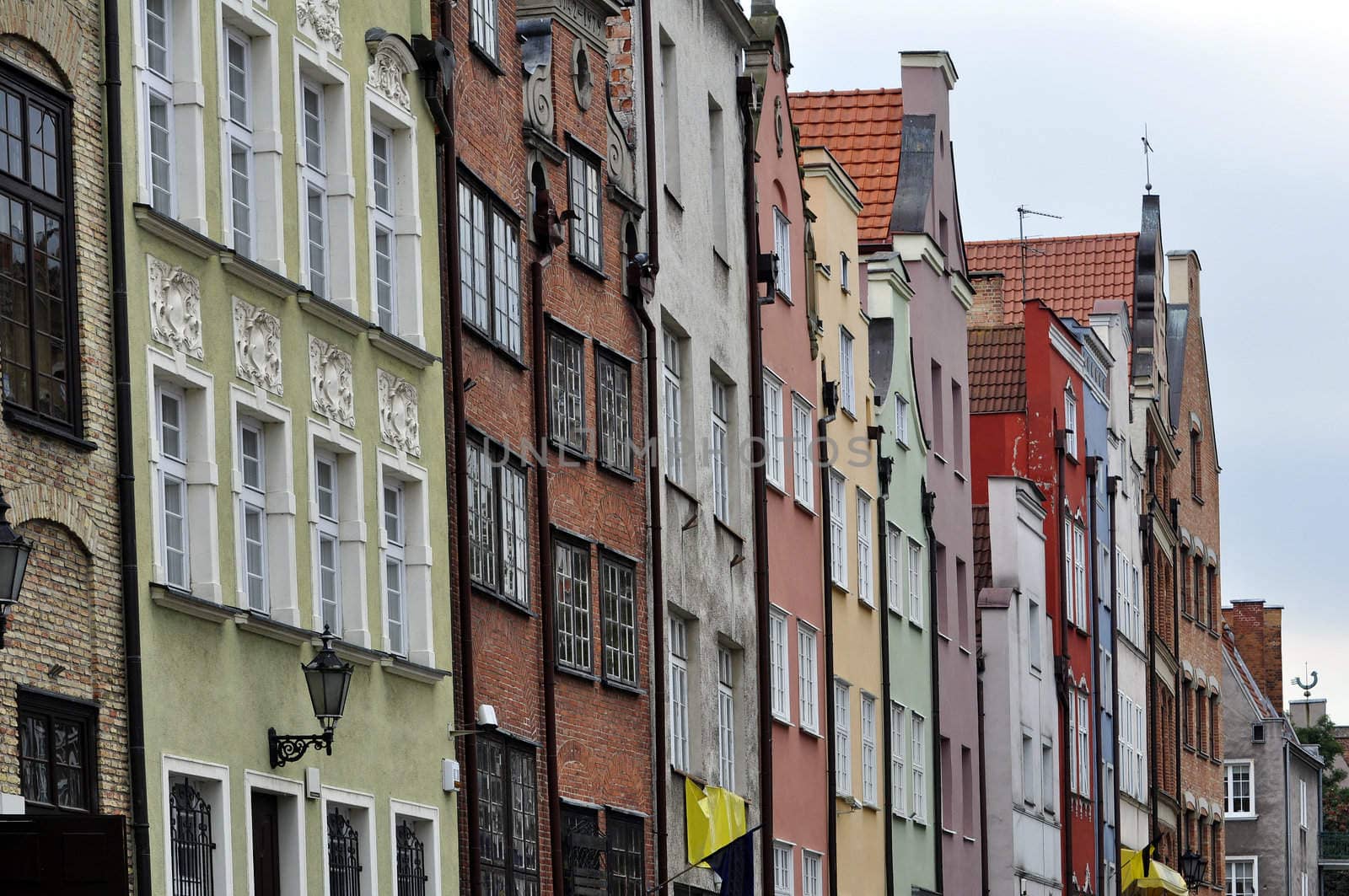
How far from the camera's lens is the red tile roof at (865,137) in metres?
44.6

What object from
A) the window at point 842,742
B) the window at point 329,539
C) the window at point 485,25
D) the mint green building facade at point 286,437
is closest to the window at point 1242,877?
the window at point 842,742

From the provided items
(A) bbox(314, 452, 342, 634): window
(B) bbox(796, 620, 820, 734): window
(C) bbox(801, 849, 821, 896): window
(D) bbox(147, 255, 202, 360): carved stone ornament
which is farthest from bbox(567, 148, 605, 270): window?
(C) bbox(801, 849, 821, 896): window

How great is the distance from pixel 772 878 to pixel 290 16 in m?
14.4

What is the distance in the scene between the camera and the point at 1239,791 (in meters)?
77.6

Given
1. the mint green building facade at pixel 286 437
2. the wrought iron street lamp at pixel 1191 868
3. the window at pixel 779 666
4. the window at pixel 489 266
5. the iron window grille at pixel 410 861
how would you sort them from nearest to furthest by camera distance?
the mint green building facade at pixel 286 437 < the iron window grille at pixel 410 861 < the window at pixel 489 266 < the window at pixel 779 666 < the wrought iron street lamp at pixel 1191 868

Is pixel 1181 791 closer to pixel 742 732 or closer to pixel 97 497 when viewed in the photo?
pixel 742 732

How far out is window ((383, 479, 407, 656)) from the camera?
22891 mm

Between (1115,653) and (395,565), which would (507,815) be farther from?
(1115,653)

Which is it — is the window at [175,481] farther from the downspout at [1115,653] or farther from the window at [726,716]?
the downspout at [1115,653]

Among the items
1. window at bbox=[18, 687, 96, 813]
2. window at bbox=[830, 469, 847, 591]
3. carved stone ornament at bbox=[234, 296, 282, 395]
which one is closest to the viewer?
window at bbox=[18, 687, 96, 813]

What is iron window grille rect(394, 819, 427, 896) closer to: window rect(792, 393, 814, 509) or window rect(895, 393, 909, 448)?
window rect(792, 393, 814, 509)

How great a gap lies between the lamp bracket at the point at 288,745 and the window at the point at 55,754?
8.78 feet

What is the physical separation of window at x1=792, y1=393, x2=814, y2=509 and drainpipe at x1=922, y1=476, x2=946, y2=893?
610 centimetres

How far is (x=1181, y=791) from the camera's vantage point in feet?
210
